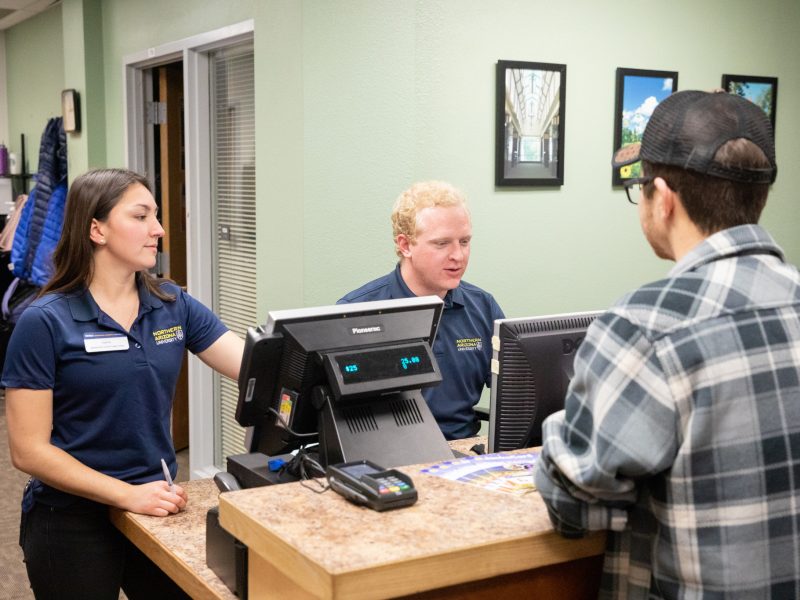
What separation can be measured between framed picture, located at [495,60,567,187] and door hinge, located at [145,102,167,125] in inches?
90.2

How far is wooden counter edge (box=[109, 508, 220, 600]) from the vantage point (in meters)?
1.67

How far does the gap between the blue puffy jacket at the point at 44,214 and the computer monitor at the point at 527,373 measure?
401 centimetres

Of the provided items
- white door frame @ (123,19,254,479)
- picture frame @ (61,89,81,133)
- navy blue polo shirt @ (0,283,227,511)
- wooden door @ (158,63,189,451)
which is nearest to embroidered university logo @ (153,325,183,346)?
navy blue polo shirt @ (0,283,227,511)

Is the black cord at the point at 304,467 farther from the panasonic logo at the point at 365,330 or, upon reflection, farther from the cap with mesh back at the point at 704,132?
the cap with mesh back at the point at 704,132

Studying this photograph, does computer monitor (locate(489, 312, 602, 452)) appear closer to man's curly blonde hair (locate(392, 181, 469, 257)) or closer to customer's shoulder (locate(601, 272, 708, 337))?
man's curly blonde hair (locate(392, 181, 469, 257))

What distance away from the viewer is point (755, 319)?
1264mm

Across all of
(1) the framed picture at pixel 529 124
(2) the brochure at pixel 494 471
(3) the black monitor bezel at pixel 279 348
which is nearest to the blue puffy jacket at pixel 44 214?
(1) the framed picture at pixel 529 124

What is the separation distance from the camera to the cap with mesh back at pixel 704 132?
131 centimetres

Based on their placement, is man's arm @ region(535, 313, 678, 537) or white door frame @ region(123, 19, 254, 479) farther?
white door frame @ region(123, 19, 254, 479)

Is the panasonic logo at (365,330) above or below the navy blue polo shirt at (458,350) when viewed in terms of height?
above

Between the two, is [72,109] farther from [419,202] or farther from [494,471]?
[494,471]

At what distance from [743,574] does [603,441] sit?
0.27 meters

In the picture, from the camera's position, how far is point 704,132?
1312 mm

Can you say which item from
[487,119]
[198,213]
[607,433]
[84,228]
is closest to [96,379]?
[84,228]
